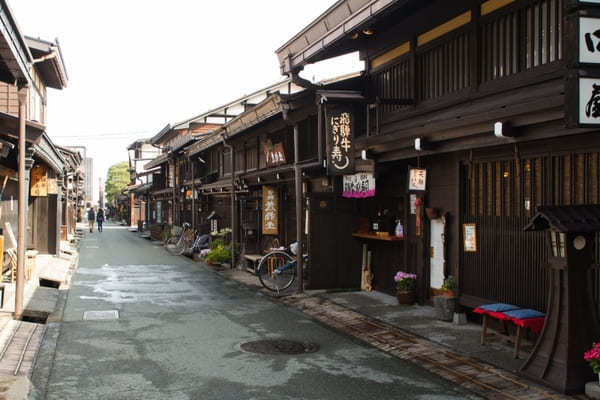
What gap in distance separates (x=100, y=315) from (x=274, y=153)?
30.1ft

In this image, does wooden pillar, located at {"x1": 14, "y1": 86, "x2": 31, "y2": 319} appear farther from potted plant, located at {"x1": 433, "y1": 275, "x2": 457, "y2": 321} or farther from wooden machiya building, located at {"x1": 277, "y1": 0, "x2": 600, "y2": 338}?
potted plant, located at {"x1": 433, "y1": 275, "x2": 457, "y2": 321}

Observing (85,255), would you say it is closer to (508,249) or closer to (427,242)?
(427,242)

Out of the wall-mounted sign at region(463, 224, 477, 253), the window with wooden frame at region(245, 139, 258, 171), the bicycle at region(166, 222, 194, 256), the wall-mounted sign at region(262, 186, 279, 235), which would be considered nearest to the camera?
the wall-mounted sign at region(463, 224, 477, 253)

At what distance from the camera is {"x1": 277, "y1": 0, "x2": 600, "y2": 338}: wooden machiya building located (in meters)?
8.50

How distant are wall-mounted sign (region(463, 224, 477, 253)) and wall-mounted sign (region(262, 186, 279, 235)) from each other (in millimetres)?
10130

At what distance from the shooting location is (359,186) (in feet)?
50.9

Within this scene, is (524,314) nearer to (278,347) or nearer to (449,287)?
(449,287)

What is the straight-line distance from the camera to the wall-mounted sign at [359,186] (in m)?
14.9

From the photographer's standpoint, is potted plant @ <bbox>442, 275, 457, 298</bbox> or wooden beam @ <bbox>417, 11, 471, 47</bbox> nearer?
wooden beam @ <bbox>417, 11, 471, 47</bbox>

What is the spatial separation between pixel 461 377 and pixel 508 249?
3193mm

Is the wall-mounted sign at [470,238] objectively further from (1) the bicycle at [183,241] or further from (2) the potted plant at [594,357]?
(1) the bicycle at [183,241]

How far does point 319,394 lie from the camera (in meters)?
7.44

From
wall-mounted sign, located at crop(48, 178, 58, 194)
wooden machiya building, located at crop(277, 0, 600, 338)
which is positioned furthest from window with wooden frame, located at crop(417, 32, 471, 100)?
wall-mounted sign, located at crop(48, 178, 58, 194)

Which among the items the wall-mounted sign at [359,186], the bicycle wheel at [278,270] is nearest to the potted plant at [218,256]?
the bicycle wheel at [278,270]
